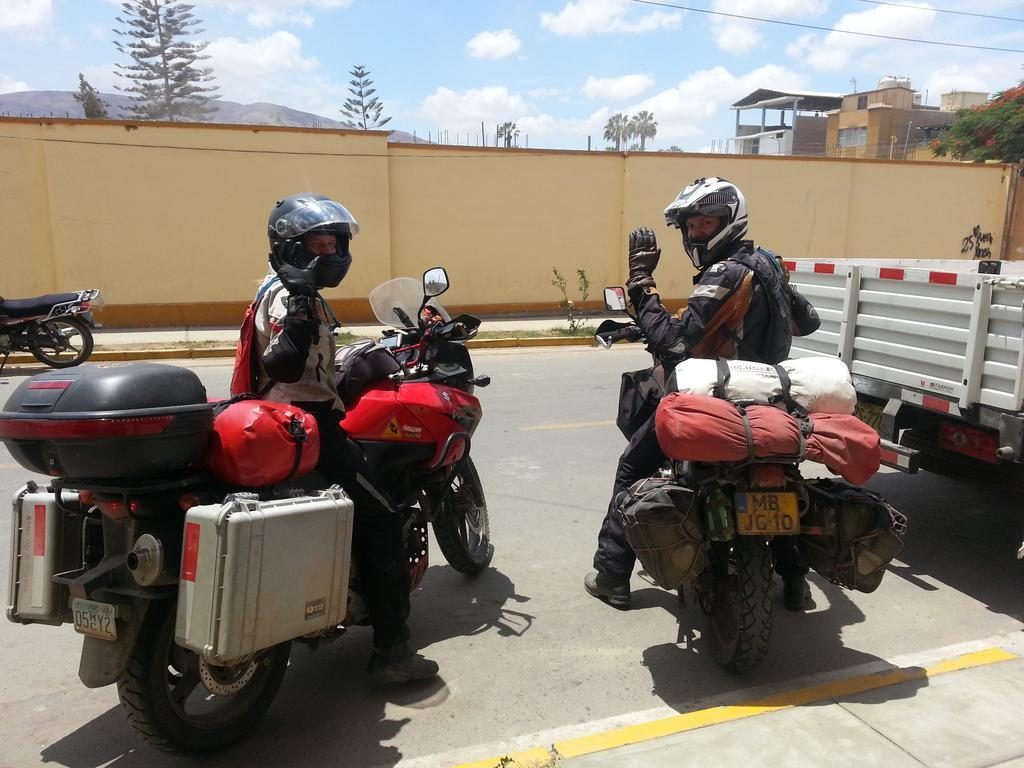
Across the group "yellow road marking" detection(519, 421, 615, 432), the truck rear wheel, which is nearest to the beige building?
"yellow road marking" detection(519, 421, 615, 432)

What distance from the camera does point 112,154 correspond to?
14.0 metres

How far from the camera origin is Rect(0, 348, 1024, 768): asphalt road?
2928mm

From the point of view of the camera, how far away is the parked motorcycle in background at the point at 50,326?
10047mm

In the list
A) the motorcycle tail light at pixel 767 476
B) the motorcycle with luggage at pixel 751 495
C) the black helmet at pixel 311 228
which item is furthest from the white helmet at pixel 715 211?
the black helmet at pixel 311 228

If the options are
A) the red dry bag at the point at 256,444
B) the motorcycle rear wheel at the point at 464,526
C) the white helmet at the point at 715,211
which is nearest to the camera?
the red dry bag at the point at 256,444

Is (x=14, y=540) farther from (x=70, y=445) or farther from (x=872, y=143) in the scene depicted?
(x=872, y=143)

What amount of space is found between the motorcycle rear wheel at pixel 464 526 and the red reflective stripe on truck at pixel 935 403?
93.3 inches

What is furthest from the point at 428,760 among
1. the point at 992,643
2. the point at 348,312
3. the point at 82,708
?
the point at 348,312

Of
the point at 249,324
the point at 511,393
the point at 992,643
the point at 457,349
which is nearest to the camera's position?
the point at 249,324

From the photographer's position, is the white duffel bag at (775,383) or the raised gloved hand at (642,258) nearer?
the white duffel bag at (775,383)

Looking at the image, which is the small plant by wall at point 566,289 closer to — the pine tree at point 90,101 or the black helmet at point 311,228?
the black helmet at point 311,228

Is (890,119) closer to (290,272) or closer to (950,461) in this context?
(950,461)

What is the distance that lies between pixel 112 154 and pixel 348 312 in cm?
470

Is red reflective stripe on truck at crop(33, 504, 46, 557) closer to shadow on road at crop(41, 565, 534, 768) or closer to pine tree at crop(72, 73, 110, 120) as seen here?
shadow on road at crop(41, 565, 534, 768)
